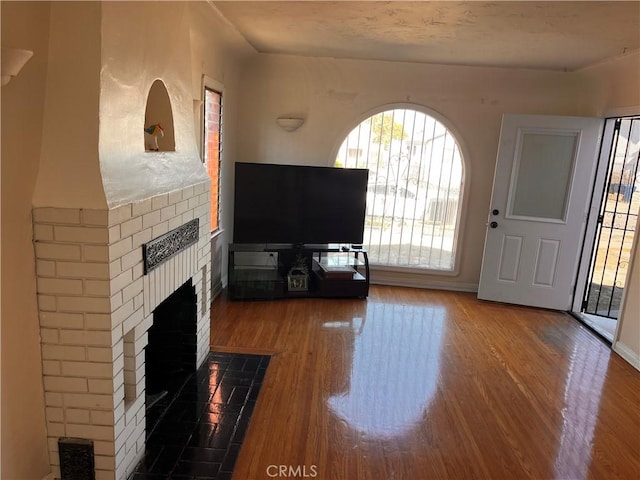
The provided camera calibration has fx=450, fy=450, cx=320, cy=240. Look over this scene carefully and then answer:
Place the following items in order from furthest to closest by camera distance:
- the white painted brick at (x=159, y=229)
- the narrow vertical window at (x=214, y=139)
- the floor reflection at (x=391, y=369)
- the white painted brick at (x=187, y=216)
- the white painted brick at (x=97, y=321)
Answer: the narrow vertical window at (x=214, y=139) < the floor reflection at (x=391, y=369) < the white painted brick at (x=187, y=216) < the white painted brick at (x=159, y=229) < the white painted brick at (x=97, y=321)

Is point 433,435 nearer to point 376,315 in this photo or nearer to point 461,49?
point 376,315

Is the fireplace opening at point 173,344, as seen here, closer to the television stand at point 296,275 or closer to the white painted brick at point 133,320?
the white painted brick at point 133,320

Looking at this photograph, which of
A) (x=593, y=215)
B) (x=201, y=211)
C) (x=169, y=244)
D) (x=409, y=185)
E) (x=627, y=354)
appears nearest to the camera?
(x=169, y=244)

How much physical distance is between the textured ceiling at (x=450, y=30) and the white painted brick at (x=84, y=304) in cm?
206

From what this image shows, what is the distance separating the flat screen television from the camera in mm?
4270

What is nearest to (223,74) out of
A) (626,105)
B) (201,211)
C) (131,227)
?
(201,211)

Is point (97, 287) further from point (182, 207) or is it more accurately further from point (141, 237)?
point (182, 207)

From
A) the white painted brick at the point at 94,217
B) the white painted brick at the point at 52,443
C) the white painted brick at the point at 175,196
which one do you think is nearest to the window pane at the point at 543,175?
the white painted brick at the point at 175,196

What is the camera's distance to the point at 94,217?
5.27 ft

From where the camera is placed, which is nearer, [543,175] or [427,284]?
[543,175]

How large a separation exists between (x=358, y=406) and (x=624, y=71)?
362 centimetres

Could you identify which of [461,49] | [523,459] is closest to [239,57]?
[461,49]

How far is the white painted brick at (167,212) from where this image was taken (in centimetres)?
212

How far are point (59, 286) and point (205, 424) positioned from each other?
1.14 m
